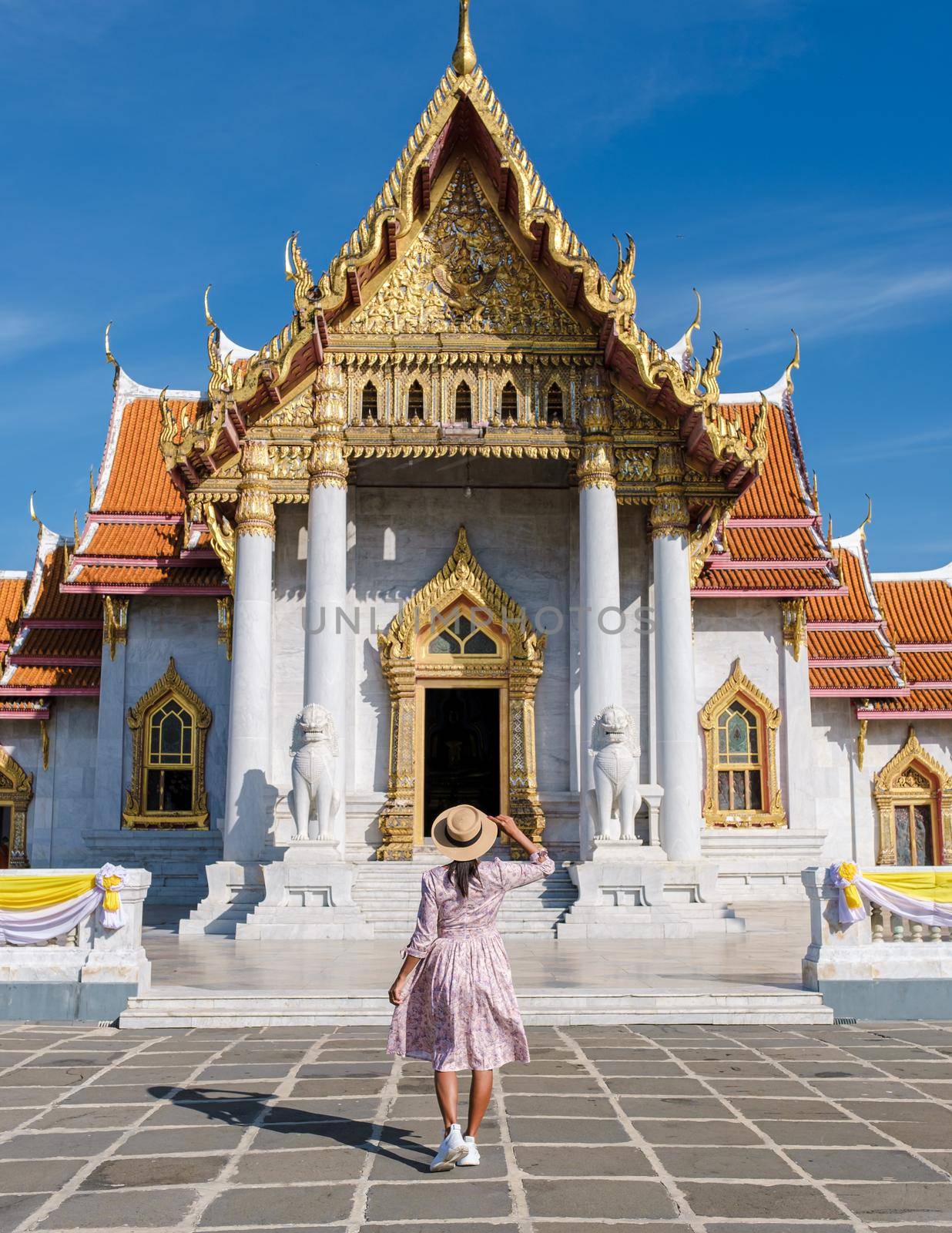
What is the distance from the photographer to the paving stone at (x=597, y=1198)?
4051 mm

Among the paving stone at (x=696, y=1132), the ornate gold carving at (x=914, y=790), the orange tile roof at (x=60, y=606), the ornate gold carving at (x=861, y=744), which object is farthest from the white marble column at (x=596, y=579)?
the orange tile roof at (x=60, y=606)

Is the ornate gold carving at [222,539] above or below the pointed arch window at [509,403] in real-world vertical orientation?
below

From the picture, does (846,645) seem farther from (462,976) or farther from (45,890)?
(462,976)

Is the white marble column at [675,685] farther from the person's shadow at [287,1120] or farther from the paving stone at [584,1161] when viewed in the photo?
the paving stone at [584,1161]

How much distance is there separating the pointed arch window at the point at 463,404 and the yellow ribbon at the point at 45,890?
7093 millimetres

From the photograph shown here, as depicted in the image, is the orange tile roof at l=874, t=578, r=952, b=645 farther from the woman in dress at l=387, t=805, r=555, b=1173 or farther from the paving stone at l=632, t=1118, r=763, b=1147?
the woman in dress at l=387, t=805, r=555, b=1173

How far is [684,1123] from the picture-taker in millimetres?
5172

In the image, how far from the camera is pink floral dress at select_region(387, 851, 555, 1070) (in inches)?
185

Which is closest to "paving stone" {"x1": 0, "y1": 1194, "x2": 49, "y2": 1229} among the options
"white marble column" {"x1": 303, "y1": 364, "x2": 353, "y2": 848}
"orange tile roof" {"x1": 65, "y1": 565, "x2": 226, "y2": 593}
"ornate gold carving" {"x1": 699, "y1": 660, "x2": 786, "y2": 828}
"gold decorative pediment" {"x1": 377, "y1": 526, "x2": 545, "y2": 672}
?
"white marble column" {"x1": 303, "y1": 364, "x2": 353, "y2": 848}

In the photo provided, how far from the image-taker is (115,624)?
16.9 m

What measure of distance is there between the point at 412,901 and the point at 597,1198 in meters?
8.59

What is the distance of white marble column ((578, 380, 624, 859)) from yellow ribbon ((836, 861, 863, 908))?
4.51 meters

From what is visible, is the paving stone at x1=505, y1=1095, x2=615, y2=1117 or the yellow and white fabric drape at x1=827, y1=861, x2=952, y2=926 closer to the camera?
the paving stone at x1=505, y1=1095, x2=615, y2=1117

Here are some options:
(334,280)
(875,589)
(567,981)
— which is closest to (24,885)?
(567,981)
